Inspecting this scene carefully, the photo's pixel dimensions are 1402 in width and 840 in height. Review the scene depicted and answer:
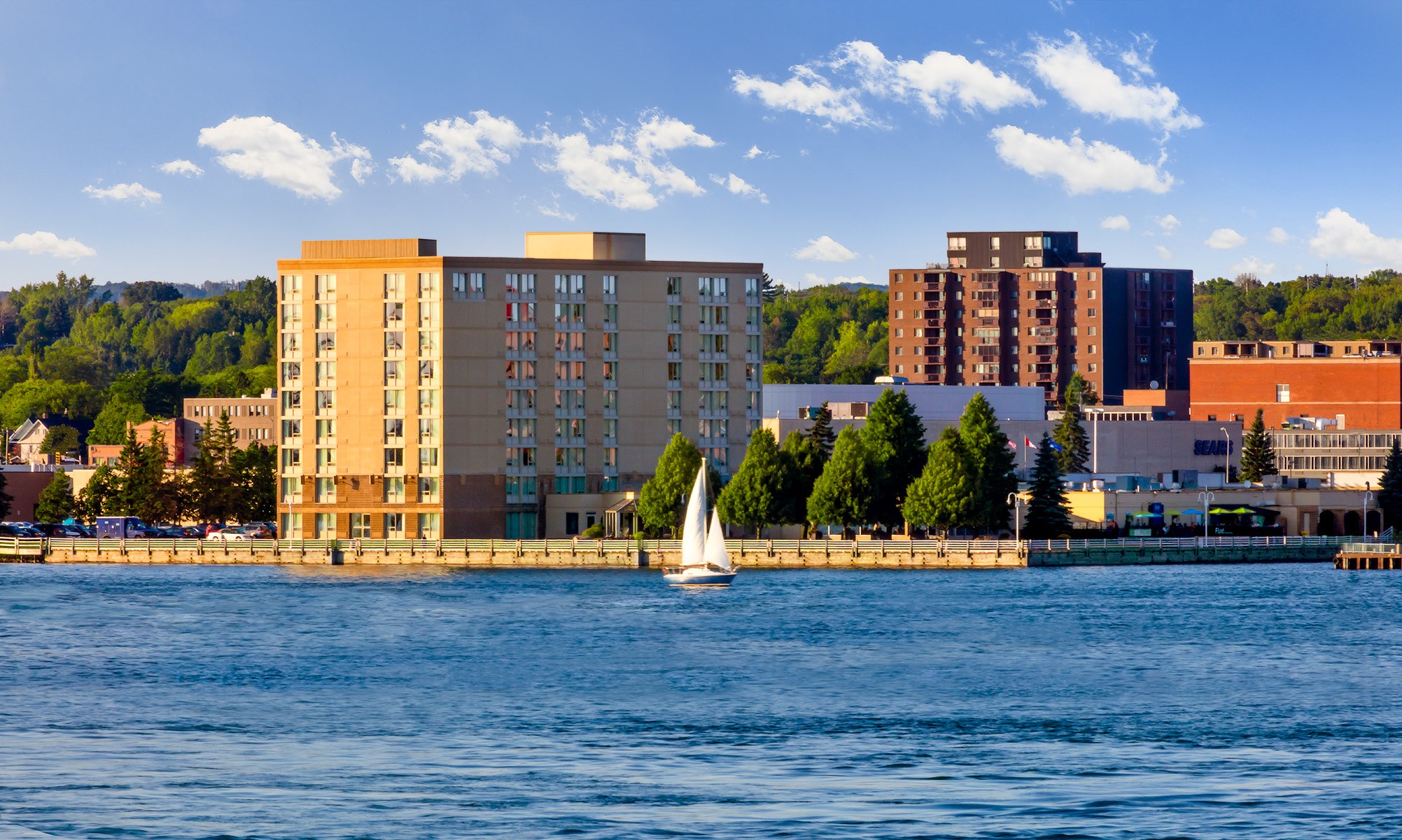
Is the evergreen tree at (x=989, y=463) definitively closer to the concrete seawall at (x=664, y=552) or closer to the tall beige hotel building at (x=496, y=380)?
the concrete seawall at (x=664, y=552)

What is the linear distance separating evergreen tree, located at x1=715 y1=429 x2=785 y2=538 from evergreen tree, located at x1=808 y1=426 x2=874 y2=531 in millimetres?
3826

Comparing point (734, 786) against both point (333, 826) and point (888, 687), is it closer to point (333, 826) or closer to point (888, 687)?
point (333, 826)

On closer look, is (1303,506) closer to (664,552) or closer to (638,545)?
(664,552)

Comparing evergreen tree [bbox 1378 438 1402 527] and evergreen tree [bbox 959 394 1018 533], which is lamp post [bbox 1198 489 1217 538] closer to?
evergreen tree [bbox 1378 438 1402 527]

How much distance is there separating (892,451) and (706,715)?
93576 mm

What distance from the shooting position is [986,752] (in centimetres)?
6738

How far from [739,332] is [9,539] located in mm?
62932

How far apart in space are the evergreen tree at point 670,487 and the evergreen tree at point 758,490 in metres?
3.14

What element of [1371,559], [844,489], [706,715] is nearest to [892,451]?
[844,489]

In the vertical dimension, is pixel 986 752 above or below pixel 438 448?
below

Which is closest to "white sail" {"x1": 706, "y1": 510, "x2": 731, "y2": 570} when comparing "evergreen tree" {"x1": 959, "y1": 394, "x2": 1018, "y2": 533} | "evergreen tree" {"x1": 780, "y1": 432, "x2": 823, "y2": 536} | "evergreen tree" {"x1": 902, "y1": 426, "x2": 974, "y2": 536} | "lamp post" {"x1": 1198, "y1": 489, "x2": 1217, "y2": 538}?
"evergreen tree" {"x1": 902, "y1": 426, "x2": 974, "y2": 536}

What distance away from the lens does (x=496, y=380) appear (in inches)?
7175

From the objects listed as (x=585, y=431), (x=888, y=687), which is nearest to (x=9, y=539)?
(x=585, y=431)

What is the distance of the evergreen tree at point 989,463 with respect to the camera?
164 metres
